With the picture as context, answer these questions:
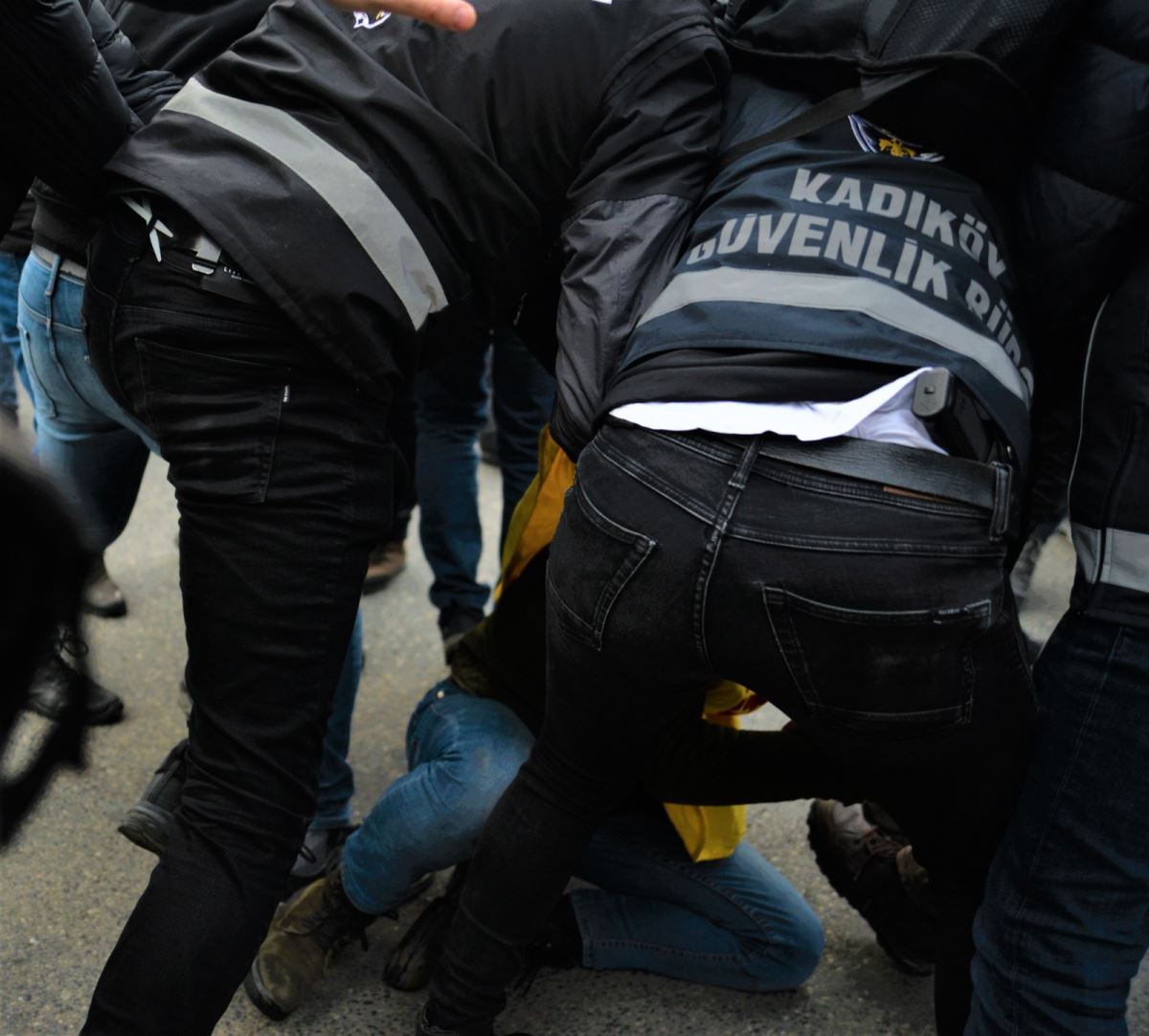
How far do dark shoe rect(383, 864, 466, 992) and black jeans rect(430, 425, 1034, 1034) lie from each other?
1.35 ft

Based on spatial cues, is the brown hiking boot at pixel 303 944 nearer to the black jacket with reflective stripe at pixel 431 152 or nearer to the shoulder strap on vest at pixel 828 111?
the black jacket with reflective stripe at pixel 431 152

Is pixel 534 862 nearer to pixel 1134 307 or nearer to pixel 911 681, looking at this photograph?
pixel 911 681

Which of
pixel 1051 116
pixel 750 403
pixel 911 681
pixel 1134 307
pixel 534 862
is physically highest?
pixel 1051 116

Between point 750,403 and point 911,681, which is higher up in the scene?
point 750,403

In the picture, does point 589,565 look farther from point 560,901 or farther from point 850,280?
point 560,901

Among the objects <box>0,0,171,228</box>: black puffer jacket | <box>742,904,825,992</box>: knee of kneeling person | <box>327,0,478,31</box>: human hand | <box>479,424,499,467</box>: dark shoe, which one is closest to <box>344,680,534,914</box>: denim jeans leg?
<box>742,904,825,992</box>: knee of kneeling person

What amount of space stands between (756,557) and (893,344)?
27 cm

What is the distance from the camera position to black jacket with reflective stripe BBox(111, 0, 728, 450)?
5.21 feet

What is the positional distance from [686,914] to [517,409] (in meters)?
1.34

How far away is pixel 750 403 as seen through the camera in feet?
4.68

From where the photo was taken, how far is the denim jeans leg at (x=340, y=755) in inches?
87.4

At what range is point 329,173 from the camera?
5.22 feet

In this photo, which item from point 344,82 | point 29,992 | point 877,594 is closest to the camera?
point 877,594

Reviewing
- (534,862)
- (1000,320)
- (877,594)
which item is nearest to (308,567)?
(534,862)
